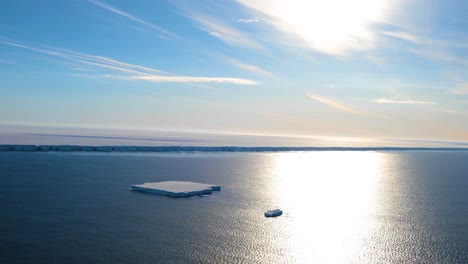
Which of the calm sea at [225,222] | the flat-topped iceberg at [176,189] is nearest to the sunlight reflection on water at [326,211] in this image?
the calm sea at [225,222]

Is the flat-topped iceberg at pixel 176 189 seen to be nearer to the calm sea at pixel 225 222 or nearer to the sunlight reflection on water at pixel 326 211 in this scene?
the calm sea at pixel 225 222

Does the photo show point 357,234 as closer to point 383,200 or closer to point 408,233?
point 408,233

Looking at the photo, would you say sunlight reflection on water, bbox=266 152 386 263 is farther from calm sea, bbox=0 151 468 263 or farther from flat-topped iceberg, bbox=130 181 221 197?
flat-topped iceberg, bbox=130 181 221 197

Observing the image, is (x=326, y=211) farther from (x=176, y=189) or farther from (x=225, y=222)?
(x=176, y=189)

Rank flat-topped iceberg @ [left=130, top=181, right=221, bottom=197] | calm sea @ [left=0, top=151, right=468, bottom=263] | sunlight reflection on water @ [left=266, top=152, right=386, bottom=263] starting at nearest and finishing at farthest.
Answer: calm sea @ [left=0, top=151, right=468, bottom=263] → sunlight reflection on water @ [left=266, top=152, right=386, bottom=263] → flat-topped iceberg @ [left=130, top=181, right=221, bottom=197]

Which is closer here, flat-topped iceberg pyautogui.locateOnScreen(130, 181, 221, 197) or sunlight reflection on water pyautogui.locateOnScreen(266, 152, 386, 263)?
sunlight reflection on water pyautogui.locateOnScreen(266, 152, 386, 263)

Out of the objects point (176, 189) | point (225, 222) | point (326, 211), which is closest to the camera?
point (225, 222)

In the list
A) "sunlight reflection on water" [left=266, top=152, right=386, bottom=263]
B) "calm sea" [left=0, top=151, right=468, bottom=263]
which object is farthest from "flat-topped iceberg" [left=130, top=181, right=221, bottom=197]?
"sunlight reflection on water" [left=266, top=152, right=386, bottom=263]

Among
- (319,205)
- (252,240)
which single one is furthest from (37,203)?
(319,205)

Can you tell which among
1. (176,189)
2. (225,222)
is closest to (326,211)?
(225,222)
